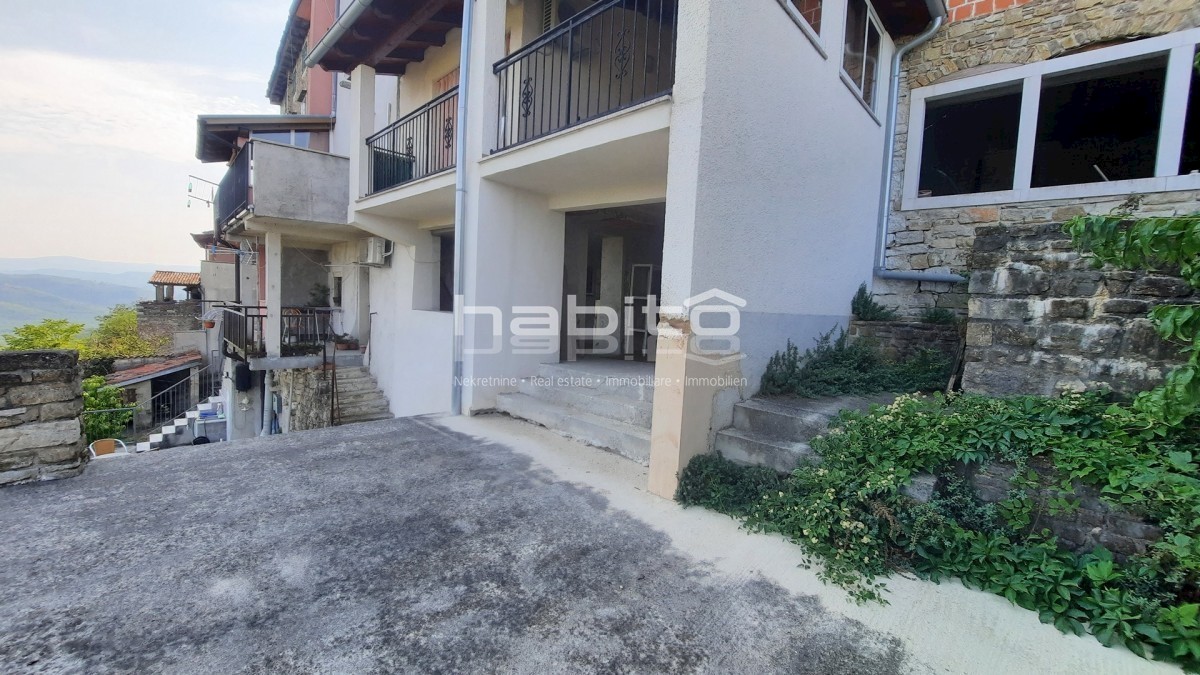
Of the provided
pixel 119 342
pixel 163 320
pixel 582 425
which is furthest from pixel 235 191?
pixel 119 342

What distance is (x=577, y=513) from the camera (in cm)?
319

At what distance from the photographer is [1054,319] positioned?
10.1 feet

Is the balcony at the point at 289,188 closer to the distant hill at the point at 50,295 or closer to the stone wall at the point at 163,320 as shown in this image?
the stone wall at the point at 163,320

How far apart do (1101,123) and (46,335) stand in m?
36.9

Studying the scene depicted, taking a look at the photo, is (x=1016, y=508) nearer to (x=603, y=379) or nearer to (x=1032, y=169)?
(x=603, y=379)

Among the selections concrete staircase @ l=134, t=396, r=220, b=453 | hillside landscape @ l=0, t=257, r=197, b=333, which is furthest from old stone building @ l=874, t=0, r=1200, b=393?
hillside landscape @ l=0, t=257, r=197, b=333

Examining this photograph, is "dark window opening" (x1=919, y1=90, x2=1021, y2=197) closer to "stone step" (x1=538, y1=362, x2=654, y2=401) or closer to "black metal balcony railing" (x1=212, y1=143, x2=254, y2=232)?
"stone step" (x1=538, y1=362, x2=654, y2=401)

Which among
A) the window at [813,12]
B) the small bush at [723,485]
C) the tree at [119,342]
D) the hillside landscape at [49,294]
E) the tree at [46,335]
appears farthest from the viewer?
the hillside landscape at [49,294]

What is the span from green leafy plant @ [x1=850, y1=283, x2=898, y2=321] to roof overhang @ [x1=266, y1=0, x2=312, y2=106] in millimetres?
16355

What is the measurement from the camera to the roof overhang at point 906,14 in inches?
228

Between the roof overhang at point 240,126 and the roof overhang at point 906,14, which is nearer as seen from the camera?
the roof overhang at point 906,14

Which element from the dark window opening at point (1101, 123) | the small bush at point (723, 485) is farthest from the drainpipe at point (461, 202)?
the dark window opening at point (1101, 123)

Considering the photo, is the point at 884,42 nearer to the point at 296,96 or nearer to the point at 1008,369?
the point at 1008,369

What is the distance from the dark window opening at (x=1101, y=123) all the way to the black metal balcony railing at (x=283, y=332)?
13458mm
